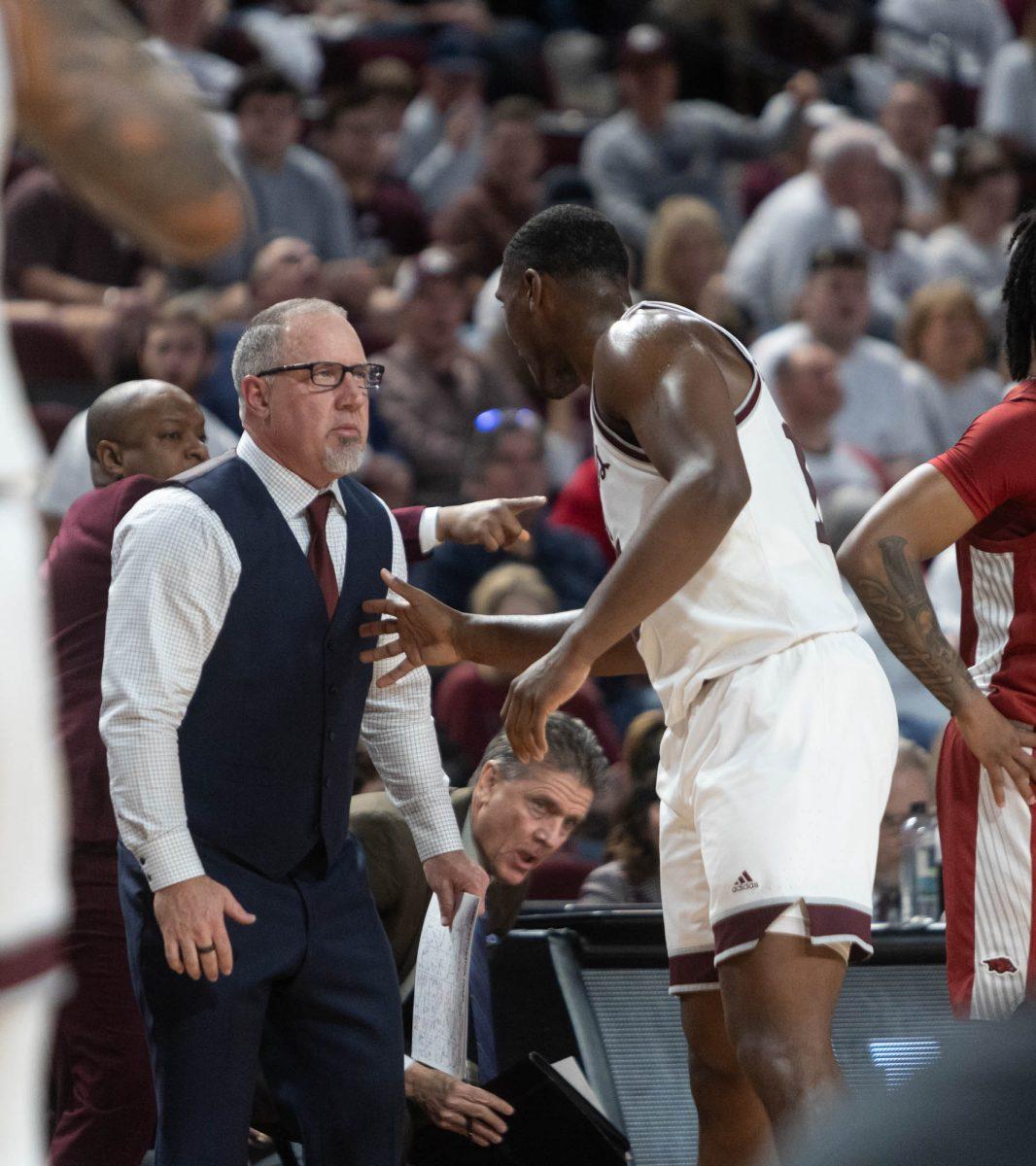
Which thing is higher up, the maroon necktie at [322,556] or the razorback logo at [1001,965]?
the maroon necktie at [322,556]

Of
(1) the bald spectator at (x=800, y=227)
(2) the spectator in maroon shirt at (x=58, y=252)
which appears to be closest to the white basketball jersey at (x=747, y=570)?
(2) the spectator in maroon shirt at (x=58, y=252)

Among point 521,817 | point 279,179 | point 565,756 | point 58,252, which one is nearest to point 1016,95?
point 279,179

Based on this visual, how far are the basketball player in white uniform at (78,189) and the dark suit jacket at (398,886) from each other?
2595 mm

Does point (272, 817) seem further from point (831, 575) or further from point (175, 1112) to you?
point (831, 575)

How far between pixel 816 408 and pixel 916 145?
4.49 metres

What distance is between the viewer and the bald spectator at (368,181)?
9.74m

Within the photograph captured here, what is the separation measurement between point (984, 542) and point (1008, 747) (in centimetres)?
39

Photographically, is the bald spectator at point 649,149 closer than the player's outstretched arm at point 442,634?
No

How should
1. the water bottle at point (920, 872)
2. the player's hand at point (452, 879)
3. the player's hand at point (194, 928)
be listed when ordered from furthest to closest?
1. the water bottle at point (920, 872)
2. the player's hand at point (452, 879)
3. the player's hand at point (194, 928)

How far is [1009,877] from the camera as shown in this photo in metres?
3.40

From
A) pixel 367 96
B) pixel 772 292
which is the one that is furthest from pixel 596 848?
pixel 367 96

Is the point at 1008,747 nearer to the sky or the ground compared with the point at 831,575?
nearer to the ground

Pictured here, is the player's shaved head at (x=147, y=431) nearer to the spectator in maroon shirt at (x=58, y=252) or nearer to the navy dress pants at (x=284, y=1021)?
the navy dress pants at (x=284, y=1021)

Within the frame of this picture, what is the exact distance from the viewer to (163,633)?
3.35 m
